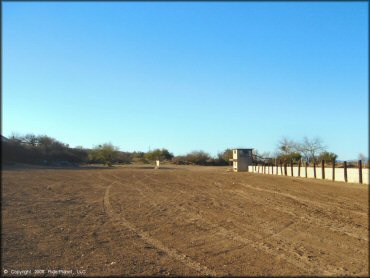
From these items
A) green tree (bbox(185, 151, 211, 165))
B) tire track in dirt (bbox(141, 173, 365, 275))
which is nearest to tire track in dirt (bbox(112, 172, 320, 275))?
tire track in dirt (bbox(141, 173, 365, 275))

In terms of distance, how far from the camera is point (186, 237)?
9.78 metres

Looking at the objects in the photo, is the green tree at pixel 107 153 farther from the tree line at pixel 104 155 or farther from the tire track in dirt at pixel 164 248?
the tire track in dirt at pixel 164 248

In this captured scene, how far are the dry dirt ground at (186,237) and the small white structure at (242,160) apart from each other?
1755 inches

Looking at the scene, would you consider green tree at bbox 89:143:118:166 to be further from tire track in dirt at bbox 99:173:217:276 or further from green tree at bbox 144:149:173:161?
tire track in dirt at bbox 99:173:217:276

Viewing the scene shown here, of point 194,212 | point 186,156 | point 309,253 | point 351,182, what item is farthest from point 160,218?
point 186,156

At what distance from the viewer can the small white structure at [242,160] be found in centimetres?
6144

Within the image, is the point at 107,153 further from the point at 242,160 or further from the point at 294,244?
the point at 294,244

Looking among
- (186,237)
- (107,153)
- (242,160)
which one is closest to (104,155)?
(107,153)

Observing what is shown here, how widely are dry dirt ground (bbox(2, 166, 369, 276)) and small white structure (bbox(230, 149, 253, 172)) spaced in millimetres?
44568

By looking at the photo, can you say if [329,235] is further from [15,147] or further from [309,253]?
[15,147]

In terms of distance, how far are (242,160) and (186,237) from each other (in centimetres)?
5286

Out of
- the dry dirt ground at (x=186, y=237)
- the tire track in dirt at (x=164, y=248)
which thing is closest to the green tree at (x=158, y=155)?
the dry dirt ground at (x=186, y=237)

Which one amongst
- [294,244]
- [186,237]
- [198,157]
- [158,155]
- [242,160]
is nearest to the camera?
[294,244]

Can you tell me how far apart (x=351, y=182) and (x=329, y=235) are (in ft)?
64.3
